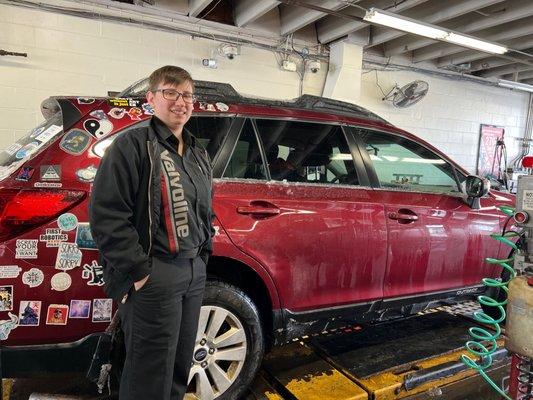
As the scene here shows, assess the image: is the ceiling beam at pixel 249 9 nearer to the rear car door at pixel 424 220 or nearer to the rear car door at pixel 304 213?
the rear car door at pixel 424 220

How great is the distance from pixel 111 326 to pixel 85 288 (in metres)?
0.21

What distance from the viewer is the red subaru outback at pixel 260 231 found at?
1.70m

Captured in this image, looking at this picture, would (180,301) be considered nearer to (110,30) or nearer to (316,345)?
Result: (316,345)

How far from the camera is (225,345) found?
2.05 m

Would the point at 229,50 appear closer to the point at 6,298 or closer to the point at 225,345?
the point at 225,345

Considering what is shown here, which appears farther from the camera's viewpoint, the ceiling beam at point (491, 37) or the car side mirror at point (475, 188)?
the ceiling beam at point (491, 37)

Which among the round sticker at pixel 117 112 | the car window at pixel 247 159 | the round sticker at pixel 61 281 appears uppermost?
the round sticker at pixel 117 112

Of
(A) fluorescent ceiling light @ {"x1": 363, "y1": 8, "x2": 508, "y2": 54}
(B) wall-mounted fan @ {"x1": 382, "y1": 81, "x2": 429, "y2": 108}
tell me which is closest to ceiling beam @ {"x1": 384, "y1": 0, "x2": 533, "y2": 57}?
(A) fluorescent ceiling light @ {"x1": 363, "y1": 8, "x2": 508, "y2": 54}

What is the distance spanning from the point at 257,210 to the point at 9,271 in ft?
3.70

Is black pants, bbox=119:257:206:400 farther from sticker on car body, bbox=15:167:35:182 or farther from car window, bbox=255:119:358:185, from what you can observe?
car window, bbox=255:119:358:185

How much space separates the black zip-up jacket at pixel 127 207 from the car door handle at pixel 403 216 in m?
1.62

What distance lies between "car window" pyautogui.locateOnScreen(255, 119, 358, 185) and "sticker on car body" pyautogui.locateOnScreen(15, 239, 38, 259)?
121 centimetres

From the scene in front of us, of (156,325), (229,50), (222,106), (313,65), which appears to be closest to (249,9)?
(229,50)

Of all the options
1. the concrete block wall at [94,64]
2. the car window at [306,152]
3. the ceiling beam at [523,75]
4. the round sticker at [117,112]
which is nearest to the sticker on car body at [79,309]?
the round sticker at [117,112]
